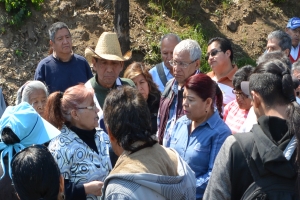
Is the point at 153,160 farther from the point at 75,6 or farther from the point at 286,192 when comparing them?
the point at 75,6

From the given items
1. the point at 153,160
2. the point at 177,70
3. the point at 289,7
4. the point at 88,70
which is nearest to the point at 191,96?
the point at 177,70

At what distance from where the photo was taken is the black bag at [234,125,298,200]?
277 centimetres

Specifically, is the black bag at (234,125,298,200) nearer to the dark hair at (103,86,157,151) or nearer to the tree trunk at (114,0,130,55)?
the dark hair at (103,86,157,151)

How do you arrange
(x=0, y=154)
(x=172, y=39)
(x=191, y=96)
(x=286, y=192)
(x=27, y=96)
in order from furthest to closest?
(x=172, y=39), (x=27, y=96), (x=191, y=96), (x=0, y=154), (x=286, y=192)

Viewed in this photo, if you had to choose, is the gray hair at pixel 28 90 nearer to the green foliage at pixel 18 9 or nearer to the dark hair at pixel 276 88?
the dark hair at pixel 276 88

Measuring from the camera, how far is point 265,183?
9.14 feet

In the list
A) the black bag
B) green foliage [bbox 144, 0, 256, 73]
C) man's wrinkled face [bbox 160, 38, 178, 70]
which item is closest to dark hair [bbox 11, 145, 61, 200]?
the black bag

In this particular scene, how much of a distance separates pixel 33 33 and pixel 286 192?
755 cm

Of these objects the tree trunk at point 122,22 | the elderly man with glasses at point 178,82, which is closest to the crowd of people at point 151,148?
the elderly man with glasses at point 178,82

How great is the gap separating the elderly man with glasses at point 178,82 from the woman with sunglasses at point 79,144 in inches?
48.4

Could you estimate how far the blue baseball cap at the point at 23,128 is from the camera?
10.2 feet

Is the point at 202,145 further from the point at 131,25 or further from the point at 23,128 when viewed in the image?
the point at 131,25

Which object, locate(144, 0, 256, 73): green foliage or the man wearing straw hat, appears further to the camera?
locate(144, 0, 256, 73): green foliage

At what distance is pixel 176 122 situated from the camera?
4461 mm
